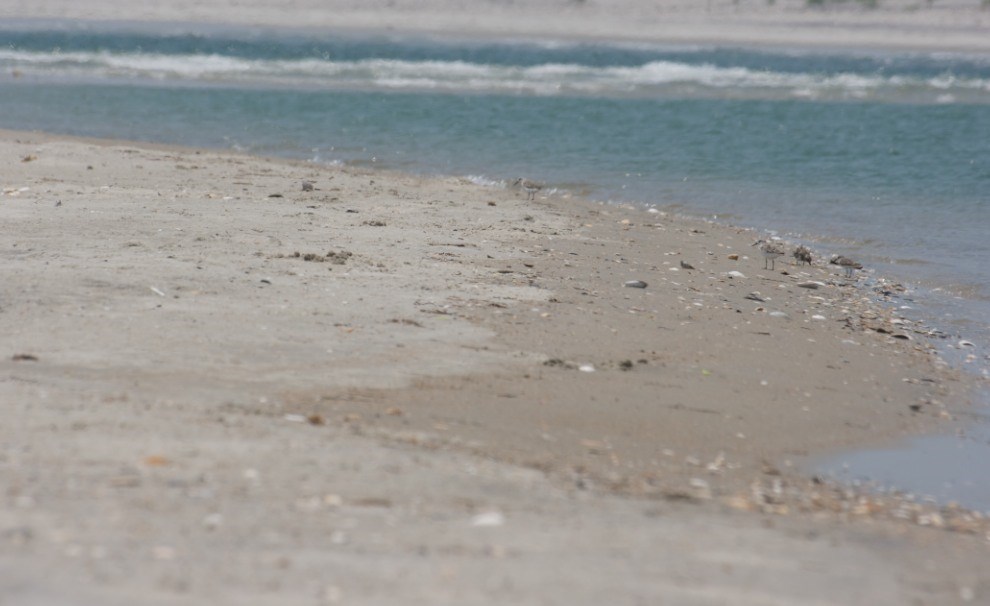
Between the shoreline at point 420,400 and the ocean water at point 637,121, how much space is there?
0.68m

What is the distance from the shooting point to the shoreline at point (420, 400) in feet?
12.2

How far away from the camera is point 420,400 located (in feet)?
17.7

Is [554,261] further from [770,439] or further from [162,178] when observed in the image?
[162,178]

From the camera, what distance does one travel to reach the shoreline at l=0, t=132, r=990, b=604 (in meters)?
3.72

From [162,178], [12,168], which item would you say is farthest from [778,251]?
[12,168]

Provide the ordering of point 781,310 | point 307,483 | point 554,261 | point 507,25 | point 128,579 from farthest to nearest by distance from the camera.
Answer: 1. point 507,25
2. point 554,261
3. point 781,310
4. point 307,483
5. point 128,579

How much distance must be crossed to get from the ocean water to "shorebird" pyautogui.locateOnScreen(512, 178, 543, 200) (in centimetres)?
110

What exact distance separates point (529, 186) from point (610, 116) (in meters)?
9.28

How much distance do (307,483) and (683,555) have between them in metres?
1.24

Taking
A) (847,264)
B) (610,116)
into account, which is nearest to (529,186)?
(847,264)

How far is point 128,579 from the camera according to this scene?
3.31 meters

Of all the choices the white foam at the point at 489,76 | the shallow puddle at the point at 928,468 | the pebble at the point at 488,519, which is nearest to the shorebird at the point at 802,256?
the shallow puddle at the point at 928,468

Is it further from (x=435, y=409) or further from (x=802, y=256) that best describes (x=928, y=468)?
(x=802, y=256)

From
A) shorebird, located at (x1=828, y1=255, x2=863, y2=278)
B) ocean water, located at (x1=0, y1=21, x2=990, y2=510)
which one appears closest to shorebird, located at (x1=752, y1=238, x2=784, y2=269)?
shorebird, located at (x1=828, y1=255, x2=863, y2=278)
